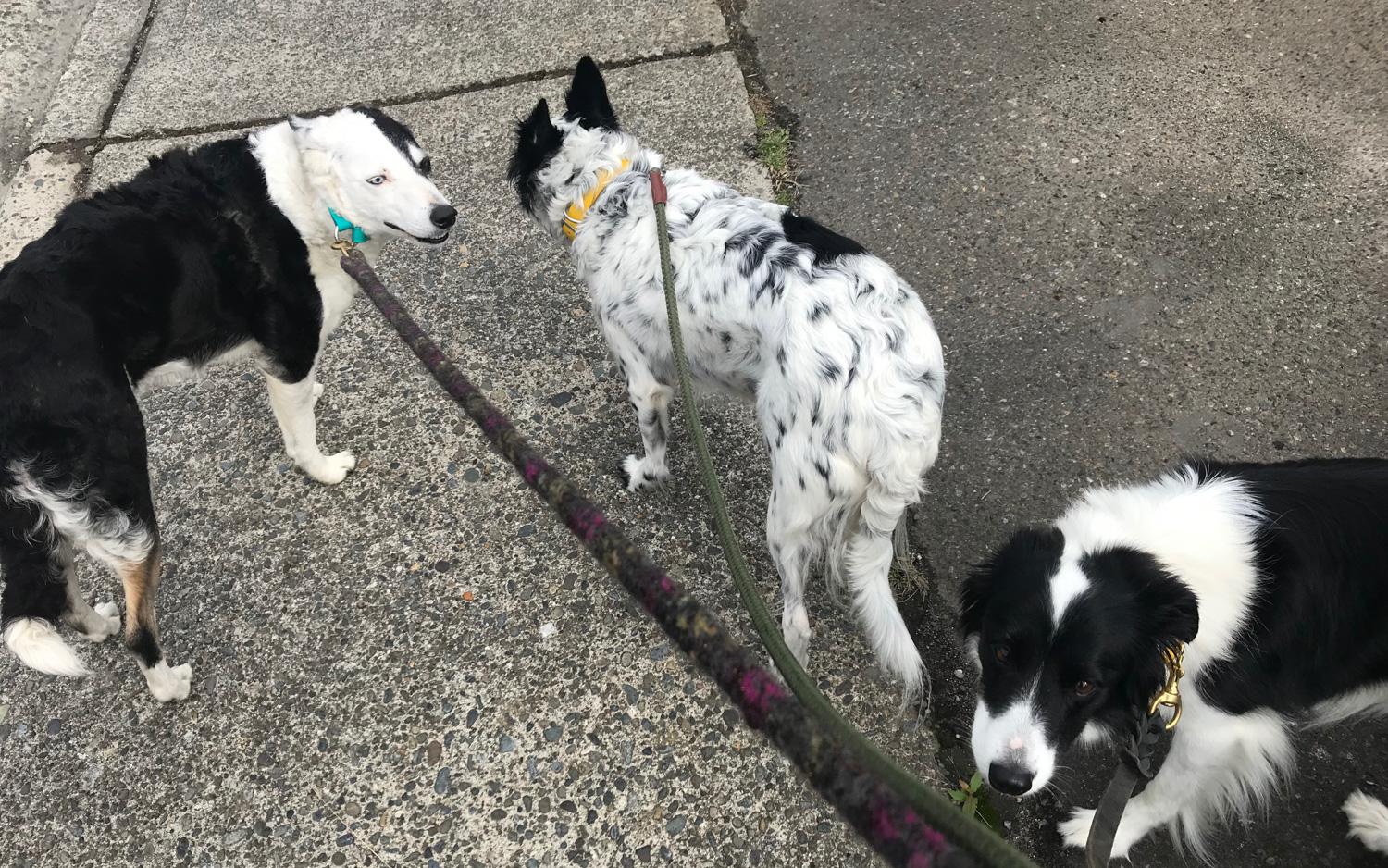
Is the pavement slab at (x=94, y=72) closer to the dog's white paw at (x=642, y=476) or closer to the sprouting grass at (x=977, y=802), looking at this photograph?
the dog's white paw at (x=642, y=476)

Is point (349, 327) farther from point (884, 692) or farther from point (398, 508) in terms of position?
point (884, 692)

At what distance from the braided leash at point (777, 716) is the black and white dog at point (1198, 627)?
1084 millimetres

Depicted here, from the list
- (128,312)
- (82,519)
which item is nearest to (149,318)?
(128,312)

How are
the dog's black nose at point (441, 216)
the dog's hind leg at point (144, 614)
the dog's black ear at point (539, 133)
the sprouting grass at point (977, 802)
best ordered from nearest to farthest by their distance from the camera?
1. the sprouting grass at point (977, 802)
2. the dog's hind leg at point (144, 614)
3. the dog's black nose at point (441, 216)
4. the dog's black ear at point (539, 133)

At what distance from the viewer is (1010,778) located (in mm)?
1868

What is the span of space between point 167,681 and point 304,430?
0.98 m

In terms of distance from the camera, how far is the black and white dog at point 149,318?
2213mm

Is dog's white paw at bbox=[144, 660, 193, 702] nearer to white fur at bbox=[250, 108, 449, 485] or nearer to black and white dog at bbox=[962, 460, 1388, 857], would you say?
white fur at bbox=[250, 108, 449, 485]

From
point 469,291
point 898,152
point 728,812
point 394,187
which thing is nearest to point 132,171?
point 469,291

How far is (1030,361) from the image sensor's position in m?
3.44

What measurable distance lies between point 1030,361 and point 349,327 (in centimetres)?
313

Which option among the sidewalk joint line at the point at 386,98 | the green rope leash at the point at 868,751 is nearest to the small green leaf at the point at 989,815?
the green rope leash at the point at 868,751

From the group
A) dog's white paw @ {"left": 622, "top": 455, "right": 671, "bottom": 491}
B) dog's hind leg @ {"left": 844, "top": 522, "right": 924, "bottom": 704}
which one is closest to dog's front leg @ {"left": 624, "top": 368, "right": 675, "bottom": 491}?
dog's white paw @ {"left": 622, "top": 455, "right": 671, "bottom": 491}

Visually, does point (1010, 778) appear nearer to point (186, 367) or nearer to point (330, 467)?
point (330, 467)
